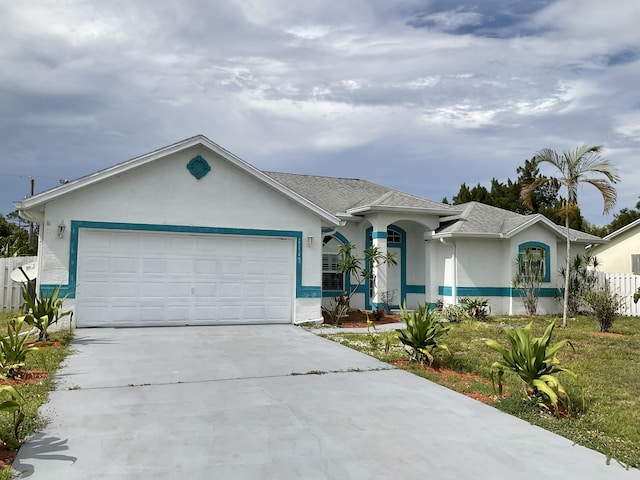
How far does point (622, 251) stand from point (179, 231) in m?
23.0

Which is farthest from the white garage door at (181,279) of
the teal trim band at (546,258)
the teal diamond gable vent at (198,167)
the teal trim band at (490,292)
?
the teal trim band at (546,258)

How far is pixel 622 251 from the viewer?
85.3 ft

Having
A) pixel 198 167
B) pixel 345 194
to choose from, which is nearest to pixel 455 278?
pixel 345 194

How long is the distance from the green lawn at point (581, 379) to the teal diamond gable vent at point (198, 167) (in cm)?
577

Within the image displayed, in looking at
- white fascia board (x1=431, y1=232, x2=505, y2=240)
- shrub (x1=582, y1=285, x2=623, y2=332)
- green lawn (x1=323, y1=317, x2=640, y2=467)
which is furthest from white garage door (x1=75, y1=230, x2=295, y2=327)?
shrub (x1=582, y1=285, x2=623, y2=332)

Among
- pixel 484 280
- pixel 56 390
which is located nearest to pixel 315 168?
pixel 484 280

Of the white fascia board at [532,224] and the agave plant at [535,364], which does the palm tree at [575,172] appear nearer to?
the white fascia board at [532,224]

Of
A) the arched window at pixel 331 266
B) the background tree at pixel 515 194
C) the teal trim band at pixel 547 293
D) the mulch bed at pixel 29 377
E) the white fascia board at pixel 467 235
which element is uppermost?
the background tree at pixel 515 194

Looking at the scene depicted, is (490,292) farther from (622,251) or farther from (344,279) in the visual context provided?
(622,251)

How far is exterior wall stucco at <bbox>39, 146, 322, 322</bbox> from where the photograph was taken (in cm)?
1262

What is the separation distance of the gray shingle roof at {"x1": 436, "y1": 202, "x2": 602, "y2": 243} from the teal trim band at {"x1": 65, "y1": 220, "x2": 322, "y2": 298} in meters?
6.02

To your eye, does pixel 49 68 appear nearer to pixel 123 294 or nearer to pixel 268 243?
pixel 123 294

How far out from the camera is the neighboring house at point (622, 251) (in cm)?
2523

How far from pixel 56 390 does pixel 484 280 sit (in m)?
15.4
